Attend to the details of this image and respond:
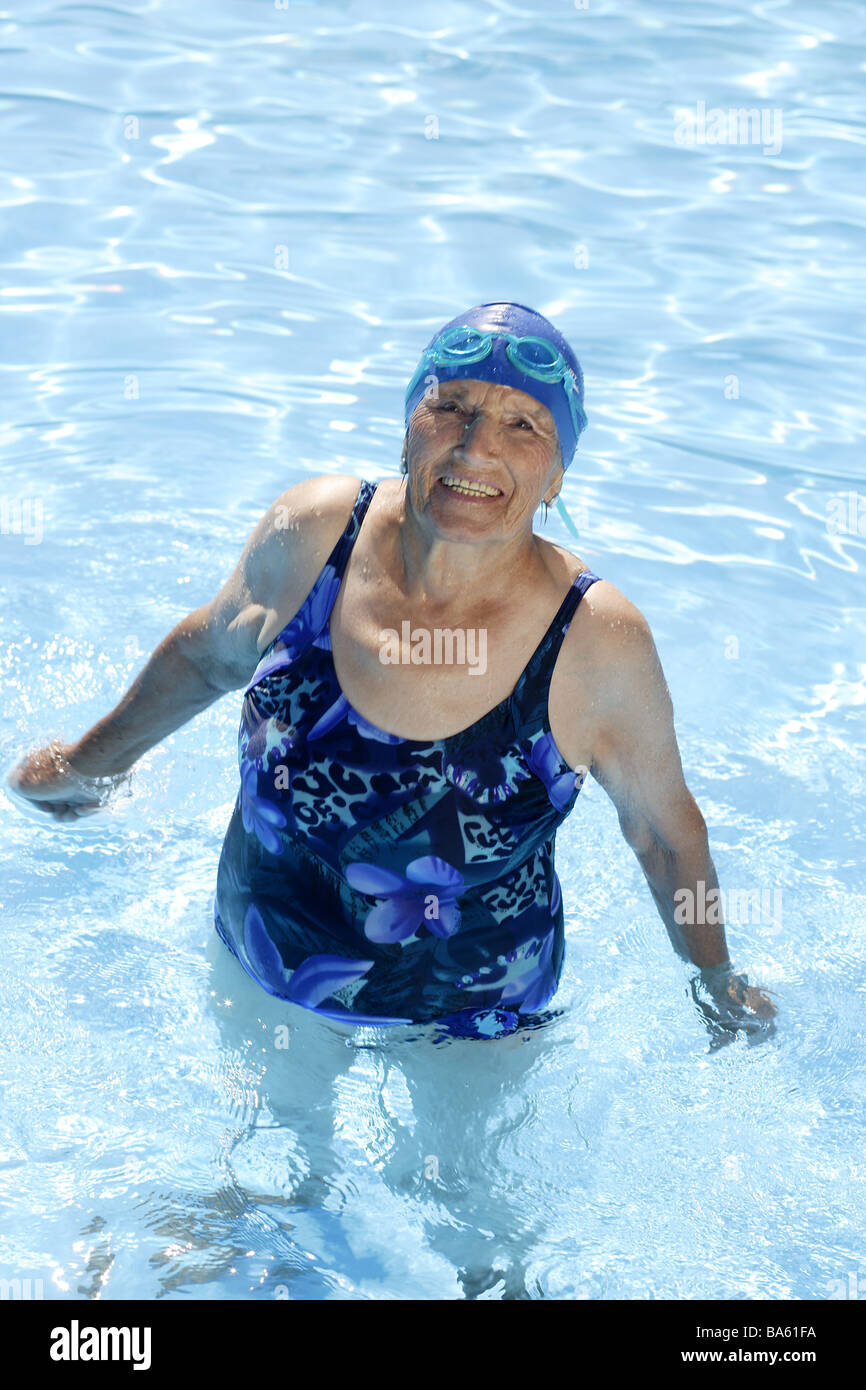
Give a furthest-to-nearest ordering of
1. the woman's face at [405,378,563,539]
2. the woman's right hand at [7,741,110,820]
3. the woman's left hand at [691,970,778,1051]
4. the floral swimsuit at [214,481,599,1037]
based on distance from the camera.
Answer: the woman's right hand at [7,741,110,820], the woman's left hand at [691,970,778,1051], the floral swimsuit at [214,481,599,1037], the woman's face at [405,378,563,539]

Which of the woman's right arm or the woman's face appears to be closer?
the woman's face

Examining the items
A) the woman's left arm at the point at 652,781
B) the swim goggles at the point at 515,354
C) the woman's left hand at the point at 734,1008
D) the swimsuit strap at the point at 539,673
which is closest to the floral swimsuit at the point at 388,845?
the swimsuit strap at the point at 539,673

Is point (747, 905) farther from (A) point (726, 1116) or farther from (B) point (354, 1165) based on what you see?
(B) point (354, 1165)

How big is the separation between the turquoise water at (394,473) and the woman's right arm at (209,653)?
57 cm

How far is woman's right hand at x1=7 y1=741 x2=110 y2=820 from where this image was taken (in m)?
3.45

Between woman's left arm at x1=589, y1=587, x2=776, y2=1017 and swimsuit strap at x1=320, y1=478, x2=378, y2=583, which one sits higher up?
swimsuit strap at x1=320, y1=478, x2=378, y2=583

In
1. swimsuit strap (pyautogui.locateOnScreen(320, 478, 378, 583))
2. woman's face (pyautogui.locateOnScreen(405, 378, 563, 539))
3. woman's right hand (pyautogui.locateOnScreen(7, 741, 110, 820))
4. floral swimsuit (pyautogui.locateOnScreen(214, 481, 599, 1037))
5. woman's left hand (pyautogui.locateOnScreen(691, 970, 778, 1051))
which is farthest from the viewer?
woman's right hand (pyautogui.locateOnScreen(7, 741, 110, 820))

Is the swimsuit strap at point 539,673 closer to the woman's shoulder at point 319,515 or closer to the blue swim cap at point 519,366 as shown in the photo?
the blue swim cap at point 519,366

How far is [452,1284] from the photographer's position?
314 cm

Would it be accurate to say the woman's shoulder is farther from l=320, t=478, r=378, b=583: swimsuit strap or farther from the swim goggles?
the swim goggles

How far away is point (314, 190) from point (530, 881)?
5729 mm

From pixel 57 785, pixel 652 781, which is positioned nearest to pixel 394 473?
pixel 57 785

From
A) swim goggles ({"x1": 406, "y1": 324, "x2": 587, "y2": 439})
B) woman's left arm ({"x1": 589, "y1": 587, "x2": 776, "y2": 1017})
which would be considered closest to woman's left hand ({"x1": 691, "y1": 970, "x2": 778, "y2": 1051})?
woman's left arm ({"x1": 589, "y1": 587, "x2": 776, "y2": 1017})

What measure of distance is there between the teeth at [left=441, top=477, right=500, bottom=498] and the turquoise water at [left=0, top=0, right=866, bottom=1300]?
118cm
